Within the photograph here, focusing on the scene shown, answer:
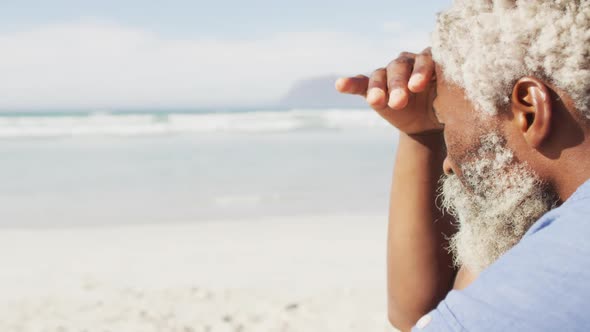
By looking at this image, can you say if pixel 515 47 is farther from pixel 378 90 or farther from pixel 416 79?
pixel 378 90

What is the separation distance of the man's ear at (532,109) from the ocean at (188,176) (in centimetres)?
578

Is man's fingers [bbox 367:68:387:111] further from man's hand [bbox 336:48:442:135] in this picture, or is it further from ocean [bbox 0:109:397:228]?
ocean [bbox 0:109:397:228]

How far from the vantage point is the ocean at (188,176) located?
7234 millimetres

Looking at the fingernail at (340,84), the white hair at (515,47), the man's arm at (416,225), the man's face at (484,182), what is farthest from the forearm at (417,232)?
the white hair at (515,47)

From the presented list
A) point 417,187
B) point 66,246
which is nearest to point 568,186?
point 417,187

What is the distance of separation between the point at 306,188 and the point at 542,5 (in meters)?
7.31

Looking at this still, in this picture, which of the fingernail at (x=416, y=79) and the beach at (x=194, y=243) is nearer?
the fingernail at (x=416, y=79)

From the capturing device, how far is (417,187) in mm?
2137

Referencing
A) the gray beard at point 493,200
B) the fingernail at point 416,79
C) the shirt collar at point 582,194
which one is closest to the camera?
the shirt collar at point 582,194

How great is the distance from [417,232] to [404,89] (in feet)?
2.10

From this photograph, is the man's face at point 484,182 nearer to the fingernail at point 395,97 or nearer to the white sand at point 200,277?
the fingernail at point 395,97

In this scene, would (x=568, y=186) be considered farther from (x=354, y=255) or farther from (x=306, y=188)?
(x=306, y=188)

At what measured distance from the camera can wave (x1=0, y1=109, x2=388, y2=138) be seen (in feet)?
65.6

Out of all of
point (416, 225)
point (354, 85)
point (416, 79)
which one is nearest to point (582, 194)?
point (416, 79)
